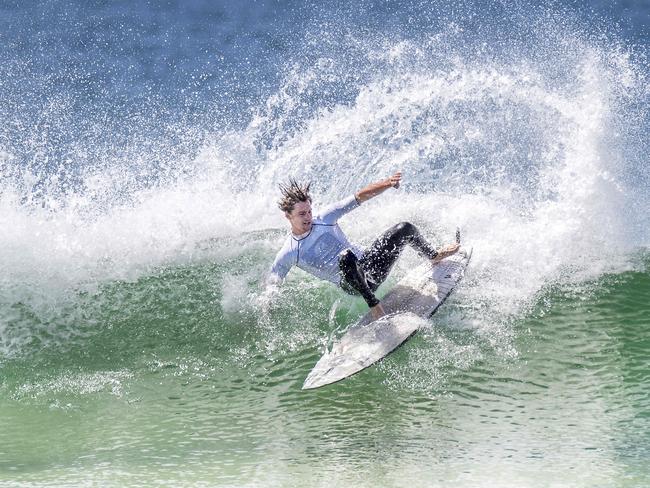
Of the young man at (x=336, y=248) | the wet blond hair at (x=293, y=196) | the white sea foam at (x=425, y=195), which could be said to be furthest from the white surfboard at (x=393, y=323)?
the wet blond hair at (x=293, y=196)

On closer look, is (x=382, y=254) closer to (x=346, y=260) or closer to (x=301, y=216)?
(x=346, y=260)

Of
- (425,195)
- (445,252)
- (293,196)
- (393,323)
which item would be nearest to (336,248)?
(293,196)

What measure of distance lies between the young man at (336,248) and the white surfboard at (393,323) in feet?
0.69

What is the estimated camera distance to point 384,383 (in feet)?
24.0

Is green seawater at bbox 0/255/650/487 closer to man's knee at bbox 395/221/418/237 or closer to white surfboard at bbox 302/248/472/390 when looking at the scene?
white surfboard at bbox 302/248/472/390

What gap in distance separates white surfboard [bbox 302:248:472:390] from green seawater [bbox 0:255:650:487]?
0.22 m

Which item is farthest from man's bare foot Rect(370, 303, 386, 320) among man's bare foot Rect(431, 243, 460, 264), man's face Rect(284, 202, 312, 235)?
man's bare foot Rect(431, 243, 460, 264)

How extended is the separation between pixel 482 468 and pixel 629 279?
3705 mm

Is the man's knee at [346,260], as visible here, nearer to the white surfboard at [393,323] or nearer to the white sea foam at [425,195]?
the white surfboard at [393,323]

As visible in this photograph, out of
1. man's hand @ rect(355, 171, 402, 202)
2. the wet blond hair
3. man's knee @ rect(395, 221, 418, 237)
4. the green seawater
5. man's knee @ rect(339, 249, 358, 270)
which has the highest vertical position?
the wet blond hair

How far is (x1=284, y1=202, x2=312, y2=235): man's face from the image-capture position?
7.61 meters

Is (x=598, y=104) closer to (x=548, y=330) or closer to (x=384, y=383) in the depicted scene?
(x=548, y=330)

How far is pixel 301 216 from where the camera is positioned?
25.0 feet

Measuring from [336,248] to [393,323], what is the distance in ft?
2.73
